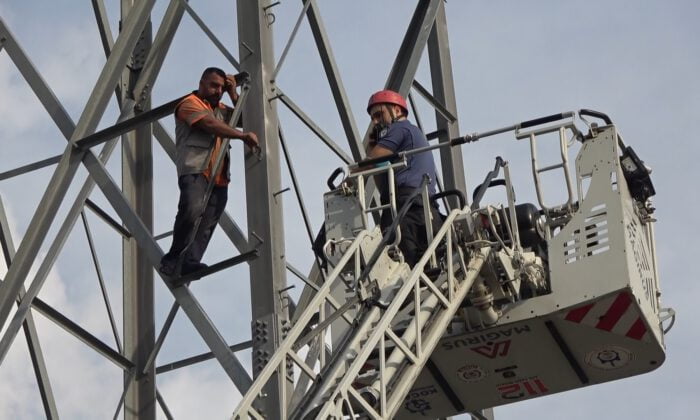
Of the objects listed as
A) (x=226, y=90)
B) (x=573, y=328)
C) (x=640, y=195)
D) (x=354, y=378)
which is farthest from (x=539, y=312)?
(x=226, y=90)

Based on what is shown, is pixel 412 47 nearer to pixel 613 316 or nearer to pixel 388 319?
pixel 613 316

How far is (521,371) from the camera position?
41.4 feet

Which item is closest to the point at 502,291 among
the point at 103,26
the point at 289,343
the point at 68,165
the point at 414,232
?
the point at 414,232

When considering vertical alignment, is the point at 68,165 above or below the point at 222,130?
above

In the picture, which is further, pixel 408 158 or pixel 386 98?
pixel 386 98

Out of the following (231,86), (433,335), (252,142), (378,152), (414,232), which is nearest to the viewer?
(433,335)

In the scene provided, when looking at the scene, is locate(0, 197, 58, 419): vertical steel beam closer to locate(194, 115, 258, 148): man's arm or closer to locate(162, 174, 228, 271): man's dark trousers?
locate(162, 174, 228, 271): man's dark trousers

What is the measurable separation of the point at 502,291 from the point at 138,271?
4.20 metres

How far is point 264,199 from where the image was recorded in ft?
38.9

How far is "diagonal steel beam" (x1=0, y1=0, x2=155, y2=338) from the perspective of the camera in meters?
12.9

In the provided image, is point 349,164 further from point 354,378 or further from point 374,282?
point 354,378

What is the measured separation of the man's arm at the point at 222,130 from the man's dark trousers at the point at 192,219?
39cm

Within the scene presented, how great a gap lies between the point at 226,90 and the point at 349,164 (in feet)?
4.01

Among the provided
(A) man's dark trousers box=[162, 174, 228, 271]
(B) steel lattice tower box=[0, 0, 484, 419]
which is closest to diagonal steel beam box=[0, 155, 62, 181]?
(B) steel lattice tower box=[0, 0, 484, 419]
